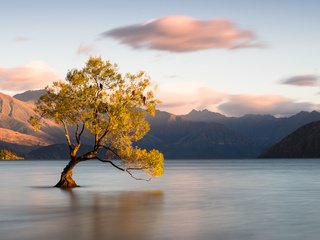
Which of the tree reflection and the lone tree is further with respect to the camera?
the lone tree

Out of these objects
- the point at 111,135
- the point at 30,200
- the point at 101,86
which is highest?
the point at 101,86

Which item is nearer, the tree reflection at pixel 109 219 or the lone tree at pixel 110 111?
the tree reflection at pixel 109 219

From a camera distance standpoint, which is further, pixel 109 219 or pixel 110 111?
pixel 110 111

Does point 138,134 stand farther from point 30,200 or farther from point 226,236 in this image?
point 226,236

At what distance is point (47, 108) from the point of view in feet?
312

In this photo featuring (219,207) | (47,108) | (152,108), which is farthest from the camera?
(47,108)

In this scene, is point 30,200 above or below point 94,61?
below

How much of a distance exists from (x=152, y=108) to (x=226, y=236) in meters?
49.2

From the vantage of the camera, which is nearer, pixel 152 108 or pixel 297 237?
pixel 297 237

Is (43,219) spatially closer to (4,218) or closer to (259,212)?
(4,218)

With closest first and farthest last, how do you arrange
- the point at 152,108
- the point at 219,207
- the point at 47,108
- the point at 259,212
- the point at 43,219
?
1. the point at 43,219
2. the point at 259,212
3. the point at 219,207
4. the point at 152,108
5. the point at 47,108

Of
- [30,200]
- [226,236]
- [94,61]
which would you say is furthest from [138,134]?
[226,236]

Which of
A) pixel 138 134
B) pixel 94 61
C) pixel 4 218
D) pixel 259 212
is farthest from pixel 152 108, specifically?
pixel 4 218

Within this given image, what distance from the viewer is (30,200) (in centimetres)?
7656
